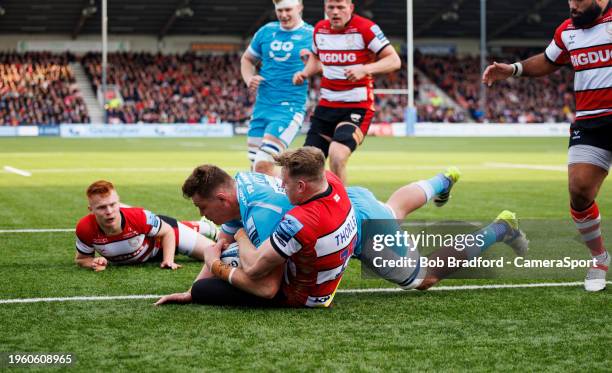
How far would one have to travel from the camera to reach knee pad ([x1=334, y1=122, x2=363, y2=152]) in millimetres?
9117

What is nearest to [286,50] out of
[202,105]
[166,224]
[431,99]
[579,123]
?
[166,224]

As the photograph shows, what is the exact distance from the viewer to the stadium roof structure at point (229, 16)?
5359cm

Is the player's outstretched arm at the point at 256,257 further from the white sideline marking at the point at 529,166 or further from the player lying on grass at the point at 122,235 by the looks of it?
the white sideline marking at the point at 529,166

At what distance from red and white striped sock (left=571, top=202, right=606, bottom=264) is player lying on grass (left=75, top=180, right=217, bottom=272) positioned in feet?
10.0

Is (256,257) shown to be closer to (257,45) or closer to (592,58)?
(592,58)

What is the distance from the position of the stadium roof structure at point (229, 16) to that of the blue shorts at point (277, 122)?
1737 inches

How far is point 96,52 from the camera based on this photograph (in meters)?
57.5

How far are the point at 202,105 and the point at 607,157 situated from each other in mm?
48459

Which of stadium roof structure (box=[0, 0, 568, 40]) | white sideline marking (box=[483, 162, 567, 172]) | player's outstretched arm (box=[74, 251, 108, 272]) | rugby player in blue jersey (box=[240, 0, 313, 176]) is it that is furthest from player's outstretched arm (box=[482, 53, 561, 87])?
stadium roof structure (box=[0, 0, 568, 40])

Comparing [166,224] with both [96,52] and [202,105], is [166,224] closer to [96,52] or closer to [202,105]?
[202,105]

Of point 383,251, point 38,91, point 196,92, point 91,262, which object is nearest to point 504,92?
point 196,92

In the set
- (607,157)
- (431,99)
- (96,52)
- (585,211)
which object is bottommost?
(431,99)

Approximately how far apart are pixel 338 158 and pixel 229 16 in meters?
49.7

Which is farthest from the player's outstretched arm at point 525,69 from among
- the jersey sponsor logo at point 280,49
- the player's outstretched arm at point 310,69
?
the jersey sponsor logo at point 280,49
